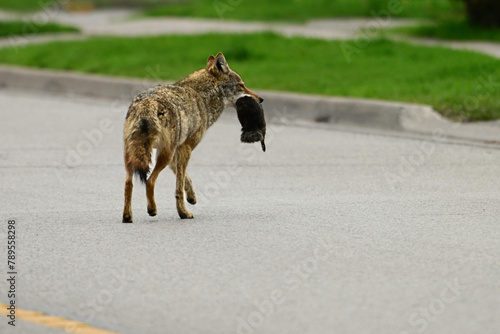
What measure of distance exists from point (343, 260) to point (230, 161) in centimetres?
400

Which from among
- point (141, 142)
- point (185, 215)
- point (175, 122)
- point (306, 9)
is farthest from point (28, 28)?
point (141, 142)

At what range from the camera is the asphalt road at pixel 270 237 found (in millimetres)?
5426

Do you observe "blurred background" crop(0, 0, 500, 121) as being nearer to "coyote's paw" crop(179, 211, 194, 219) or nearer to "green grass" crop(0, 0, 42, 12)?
"green grass" crop(0, 0, 42, 12)

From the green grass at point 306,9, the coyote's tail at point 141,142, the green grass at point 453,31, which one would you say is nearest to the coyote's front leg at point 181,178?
the coyote's tail at point 141,142

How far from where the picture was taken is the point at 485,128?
11516mm

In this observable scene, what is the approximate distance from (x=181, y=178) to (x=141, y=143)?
2.00ft

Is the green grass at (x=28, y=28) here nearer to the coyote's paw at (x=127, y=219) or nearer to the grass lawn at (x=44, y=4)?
the grass lawn at (x=44, y=4)

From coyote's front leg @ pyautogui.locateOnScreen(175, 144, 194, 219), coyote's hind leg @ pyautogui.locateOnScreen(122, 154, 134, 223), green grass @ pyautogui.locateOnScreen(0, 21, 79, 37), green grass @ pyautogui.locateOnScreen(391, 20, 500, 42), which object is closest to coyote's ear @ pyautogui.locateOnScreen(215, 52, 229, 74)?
coyote's front leg @ pyautogui.locateOnScreen(175, 144, 194, 219)

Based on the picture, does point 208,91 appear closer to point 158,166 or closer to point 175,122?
point 175,122

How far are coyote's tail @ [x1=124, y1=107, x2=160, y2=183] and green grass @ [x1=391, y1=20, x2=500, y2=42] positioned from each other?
467 inches

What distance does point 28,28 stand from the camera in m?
21.1

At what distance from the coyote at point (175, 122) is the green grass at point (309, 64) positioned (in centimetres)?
451

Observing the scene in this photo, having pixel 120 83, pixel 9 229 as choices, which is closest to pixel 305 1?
pixel 120 83

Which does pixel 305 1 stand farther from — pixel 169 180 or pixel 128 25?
pixel 169 180
